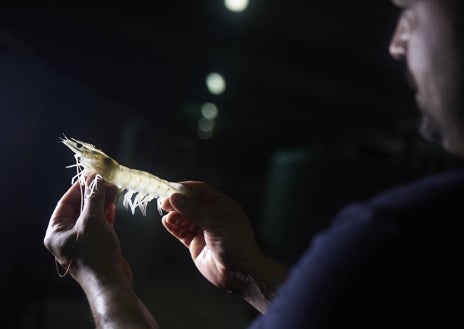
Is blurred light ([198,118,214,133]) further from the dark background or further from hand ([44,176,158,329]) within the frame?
hand ([44,176,158,329])

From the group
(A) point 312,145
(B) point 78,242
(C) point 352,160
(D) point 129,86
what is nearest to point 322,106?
(C) point 352,160

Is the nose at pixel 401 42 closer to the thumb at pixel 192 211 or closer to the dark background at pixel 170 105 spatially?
the dark background at pixel 170 105

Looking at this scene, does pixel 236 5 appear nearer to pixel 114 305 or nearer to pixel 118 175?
pixel 118 175

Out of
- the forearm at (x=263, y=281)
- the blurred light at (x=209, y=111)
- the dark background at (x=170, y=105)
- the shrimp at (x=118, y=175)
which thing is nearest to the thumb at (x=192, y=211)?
the shrimp at (x=118, y=175)

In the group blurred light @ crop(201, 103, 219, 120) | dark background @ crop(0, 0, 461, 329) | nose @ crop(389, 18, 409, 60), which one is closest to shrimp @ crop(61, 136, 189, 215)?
dark background @ crop(0, 0, 461, 329)

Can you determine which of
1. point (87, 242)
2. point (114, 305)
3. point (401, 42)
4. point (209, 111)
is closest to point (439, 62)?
point (401, 42)
